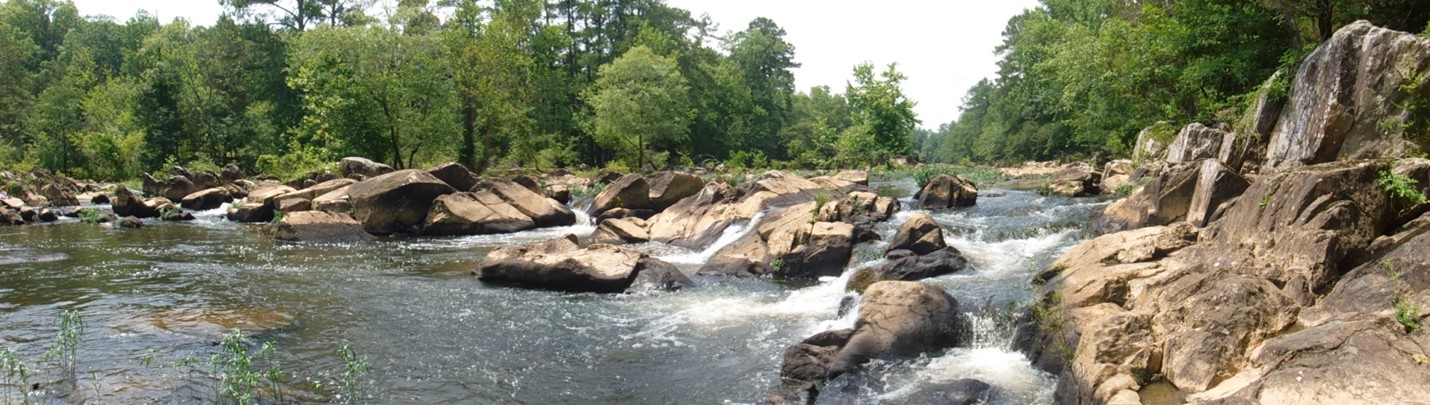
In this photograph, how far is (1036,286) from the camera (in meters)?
12.7

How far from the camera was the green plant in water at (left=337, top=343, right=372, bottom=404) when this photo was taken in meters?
8.91

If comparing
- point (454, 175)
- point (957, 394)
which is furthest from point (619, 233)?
point (957, 394)

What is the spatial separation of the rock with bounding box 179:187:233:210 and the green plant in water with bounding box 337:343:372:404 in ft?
84.6

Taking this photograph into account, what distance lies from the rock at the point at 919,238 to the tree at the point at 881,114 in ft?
112

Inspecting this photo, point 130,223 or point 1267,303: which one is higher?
point 130,223

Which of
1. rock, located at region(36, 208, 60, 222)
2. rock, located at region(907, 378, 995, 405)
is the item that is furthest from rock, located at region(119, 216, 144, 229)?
rock, located at region(907, 378, 995, 405)

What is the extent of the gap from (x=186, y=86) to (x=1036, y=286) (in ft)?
165

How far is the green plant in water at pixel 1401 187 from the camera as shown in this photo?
946 centimetres

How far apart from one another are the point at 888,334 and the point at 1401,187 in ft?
20.1

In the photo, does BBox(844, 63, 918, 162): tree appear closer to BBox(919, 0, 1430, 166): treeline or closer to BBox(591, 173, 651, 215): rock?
BBox(919, 0, 1430, 166): treeline

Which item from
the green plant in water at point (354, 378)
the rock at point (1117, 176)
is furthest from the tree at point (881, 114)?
the green plant in water at point (354, 378)

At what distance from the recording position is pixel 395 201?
931 inches

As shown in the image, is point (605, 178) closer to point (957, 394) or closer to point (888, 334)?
point (888, 334)

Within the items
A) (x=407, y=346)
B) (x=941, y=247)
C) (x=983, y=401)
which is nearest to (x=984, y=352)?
(x=983, y=401)
